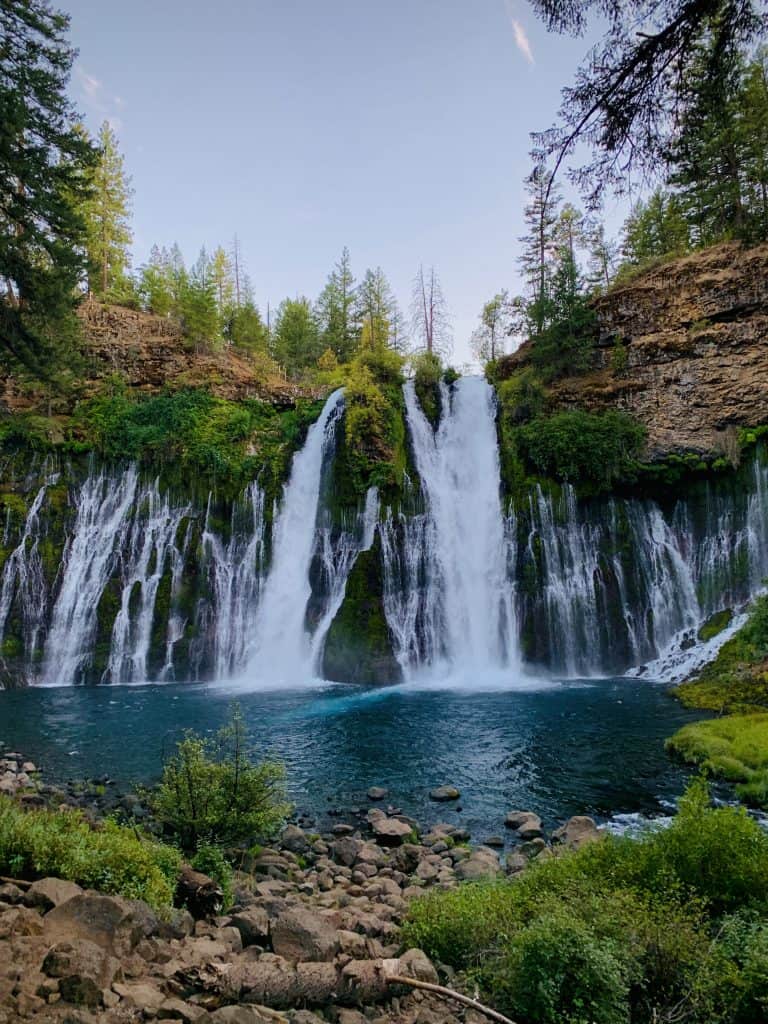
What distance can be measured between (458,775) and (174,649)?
16092mm

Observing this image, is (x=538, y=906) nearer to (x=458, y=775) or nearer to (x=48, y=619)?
(x=458, y=775)

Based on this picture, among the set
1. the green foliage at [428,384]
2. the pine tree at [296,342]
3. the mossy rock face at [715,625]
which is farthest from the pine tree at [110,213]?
the mossy rock face at [715,625]

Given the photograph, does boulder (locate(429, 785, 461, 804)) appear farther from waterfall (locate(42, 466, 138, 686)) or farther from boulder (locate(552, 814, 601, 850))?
waterfall (locate(42, 466, 138, 686))

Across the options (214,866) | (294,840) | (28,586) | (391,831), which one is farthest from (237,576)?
(214,866)

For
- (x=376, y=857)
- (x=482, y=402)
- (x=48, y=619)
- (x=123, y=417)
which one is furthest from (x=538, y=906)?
(x=123, y=417)

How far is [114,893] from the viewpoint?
485 cm

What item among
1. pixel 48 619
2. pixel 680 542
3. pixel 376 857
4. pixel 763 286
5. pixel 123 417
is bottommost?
pixel 376 857

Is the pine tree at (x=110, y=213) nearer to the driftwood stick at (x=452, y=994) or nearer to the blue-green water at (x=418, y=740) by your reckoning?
the blue-green water at (x=418, y=740)

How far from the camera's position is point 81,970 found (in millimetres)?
3330

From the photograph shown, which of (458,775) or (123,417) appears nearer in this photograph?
(458,775)

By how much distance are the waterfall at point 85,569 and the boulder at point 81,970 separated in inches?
873

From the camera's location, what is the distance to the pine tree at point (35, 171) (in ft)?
41.8

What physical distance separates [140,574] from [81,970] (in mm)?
23370

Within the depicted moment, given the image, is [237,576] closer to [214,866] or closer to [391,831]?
[391,831]
